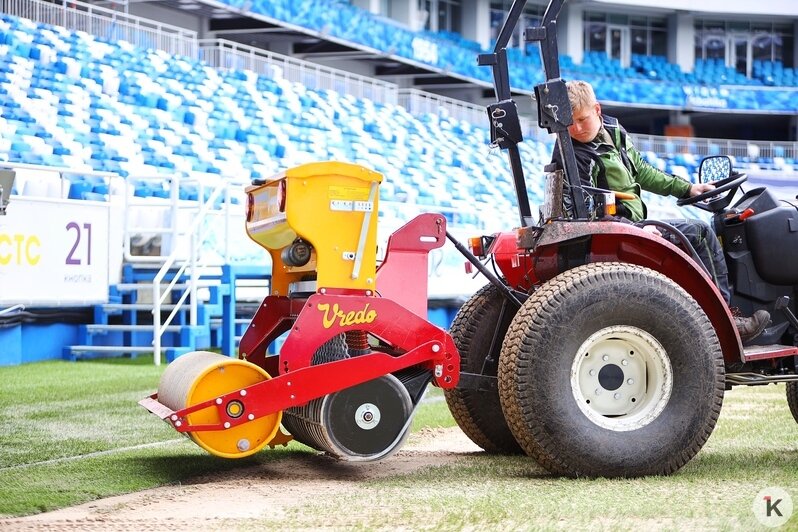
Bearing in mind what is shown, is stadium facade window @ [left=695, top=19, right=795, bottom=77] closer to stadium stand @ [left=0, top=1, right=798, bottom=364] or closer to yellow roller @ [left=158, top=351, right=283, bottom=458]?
stadium stand @ [left=0, top=1, right=798, bottom=364]

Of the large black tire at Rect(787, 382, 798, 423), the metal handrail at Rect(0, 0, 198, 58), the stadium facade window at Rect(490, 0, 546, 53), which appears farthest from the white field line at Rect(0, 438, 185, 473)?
the stadium facade window at Rect(490, 0, 546, 53)

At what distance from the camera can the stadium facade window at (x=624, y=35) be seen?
1938 inches

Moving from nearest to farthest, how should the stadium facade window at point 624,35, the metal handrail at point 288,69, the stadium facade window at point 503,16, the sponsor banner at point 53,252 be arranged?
1. the sponsor banner at point 53,252
2. the metal handrail at point 288,69
3. the stadium facade window at point 503,16
4. the stadium facade window at point 624,35

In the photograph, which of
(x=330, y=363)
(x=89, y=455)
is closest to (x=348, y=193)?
(x=330, y=363)

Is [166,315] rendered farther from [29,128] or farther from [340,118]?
[340,118]

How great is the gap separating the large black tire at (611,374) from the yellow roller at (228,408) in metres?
1.04

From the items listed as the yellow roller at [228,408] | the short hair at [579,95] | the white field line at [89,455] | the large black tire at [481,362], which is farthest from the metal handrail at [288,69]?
the yellow roller at [228,408]

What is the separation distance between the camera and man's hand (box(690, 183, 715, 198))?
5910 millimetres

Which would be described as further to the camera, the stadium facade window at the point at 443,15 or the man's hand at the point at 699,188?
the stadium facade window at the point at 443,15

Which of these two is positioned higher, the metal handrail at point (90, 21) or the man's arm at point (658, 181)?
the metal handrail at point (90, 21)

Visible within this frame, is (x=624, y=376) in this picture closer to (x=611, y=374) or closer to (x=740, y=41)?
(x=611, y=374)

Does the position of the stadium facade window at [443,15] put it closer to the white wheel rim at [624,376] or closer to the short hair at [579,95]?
the short hair at [579,95]

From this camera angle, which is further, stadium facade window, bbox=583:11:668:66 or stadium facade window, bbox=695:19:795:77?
stadium facade window, bbox=695:19:795:77

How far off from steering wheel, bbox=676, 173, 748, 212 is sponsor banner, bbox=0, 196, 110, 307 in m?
7.56
